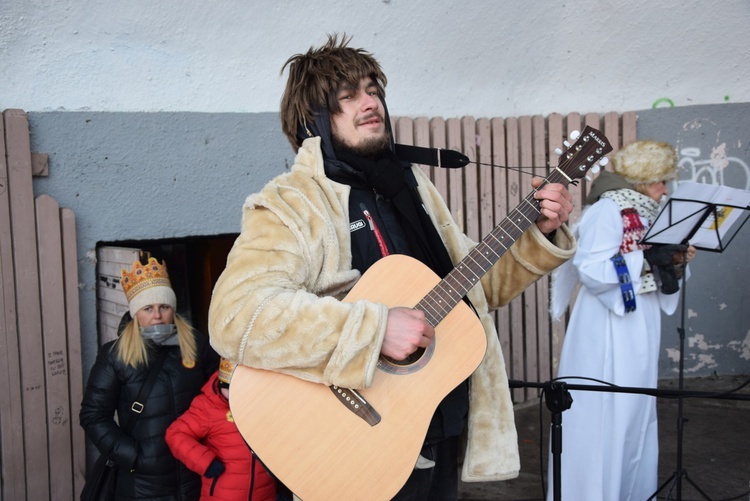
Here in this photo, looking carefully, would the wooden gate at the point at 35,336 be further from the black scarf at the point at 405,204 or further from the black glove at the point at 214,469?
the black scarf at the point at 405,204

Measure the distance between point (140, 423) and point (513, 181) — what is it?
362 cm

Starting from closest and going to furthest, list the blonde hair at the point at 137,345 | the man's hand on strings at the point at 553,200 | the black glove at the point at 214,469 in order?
the man's hand on strings at the point at 553,200 < the black glove at the point at 214,469 < the blonde hair at the point at 137,345

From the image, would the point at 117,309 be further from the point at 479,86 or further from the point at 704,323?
the point at 704,323

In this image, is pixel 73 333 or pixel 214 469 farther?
pixel 73 333

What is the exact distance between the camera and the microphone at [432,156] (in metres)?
2.62

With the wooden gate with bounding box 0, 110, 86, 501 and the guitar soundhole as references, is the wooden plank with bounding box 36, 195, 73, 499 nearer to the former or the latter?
the wooden gate with bounding box 0, 110, 86, 501

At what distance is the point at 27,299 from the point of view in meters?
3.78

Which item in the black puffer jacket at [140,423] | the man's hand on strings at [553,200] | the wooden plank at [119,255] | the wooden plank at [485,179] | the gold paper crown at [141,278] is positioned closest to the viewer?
the man's hand on strings at [553,200]

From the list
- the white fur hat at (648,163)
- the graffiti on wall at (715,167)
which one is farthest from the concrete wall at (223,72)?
the white fur hat at (648,163)

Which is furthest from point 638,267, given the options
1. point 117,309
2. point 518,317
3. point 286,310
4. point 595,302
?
point 117,309

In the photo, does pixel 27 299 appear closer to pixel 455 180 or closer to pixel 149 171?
pixel 149 171

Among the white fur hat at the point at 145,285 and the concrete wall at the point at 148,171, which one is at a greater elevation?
the concrete wall at the point at 148,171

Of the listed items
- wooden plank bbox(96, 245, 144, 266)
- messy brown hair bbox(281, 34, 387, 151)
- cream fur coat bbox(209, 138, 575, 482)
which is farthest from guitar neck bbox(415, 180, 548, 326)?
wooden plank bbox(96, 245, 144, 266)

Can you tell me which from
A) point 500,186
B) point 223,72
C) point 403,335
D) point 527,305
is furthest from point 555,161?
point 403,335
